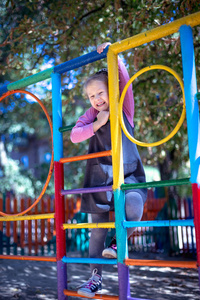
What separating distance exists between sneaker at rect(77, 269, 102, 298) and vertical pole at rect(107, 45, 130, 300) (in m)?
0.19

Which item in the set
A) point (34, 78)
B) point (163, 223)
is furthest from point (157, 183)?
point (34, 78)

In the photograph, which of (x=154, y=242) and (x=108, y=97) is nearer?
(x=108, y=97)

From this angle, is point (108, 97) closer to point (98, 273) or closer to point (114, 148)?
point (114, 148)

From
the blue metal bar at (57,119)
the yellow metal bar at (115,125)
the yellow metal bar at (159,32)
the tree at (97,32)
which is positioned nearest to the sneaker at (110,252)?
the yellow metal bar at (115,125)

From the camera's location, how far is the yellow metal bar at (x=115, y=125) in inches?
88.4

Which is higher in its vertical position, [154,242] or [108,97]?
[108,97]

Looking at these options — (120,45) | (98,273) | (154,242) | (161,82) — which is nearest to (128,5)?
(161,82)

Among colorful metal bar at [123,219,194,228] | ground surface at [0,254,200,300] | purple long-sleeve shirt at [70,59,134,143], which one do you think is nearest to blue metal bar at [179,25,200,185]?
colorful metal bar at [123,219,194,228]

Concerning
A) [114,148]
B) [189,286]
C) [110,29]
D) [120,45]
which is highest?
[110,29]

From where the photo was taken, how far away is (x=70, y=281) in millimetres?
5082

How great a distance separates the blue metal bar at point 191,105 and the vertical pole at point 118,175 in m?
0.49

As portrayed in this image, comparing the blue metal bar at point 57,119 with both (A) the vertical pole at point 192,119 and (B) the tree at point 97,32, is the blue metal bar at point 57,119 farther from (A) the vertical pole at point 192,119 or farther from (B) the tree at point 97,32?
(B) the tree at point 97,32

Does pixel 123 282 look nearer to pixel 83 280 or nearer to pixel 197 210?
pixel 197 210

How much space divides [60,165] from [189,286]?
3328mm
